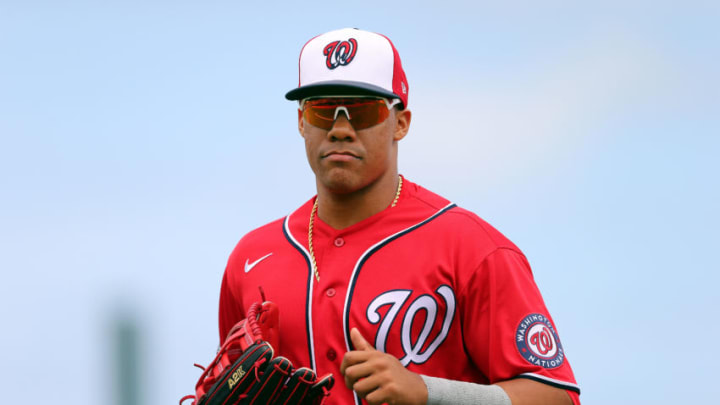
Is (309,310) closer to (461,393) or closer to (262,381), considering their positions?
(262,381)

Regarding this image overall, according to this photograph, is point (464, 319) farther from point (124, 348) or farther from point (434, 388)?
point (124, 348)

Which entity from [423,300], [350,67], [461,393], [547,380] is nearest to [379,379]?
[461,393]

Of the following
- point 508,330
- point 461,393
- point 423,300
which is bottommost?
point 461,393

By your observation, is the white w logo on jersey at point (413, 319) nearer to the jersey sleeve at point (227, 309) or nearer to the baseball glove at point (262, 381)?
the baseball glove at point (262, 381)

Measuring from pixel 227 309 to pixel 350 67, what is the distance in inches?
57.6

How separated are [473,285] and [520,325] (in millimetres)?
266

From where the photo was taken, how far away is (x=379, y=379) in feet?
12.4

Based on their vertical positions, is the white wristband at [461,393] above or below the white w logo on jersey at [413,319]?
below

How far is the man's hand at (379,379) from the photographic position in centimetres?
376

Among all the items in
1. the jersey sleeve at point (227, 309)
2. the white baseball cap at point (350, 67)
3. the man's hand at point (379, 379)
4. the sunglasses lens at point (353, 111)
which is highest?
the white baseball cap at point (350, 67)

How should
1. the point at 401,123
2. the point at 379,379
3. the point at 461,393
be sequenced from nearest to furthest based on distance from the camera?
the point at 379,379 < the point at 461,393 < the point at 401,123

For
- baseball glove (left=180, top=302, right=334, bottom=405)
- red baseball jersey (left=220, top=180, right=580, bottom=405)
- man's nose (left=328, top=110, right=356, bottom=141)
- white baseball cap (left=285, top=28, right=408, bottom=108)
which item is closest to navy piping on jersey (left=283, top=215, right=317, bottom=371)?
red baseball jersey (left=220, top=180, right=580, bottom=405)

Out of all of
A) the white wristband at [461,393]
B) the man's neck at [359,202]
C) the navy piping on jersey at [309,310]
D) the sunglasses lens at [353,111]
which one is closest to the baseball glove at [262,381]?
the navy piping on jersey at [309,310]

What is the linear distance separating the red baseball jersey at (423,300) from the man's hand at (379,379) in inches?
13.7
